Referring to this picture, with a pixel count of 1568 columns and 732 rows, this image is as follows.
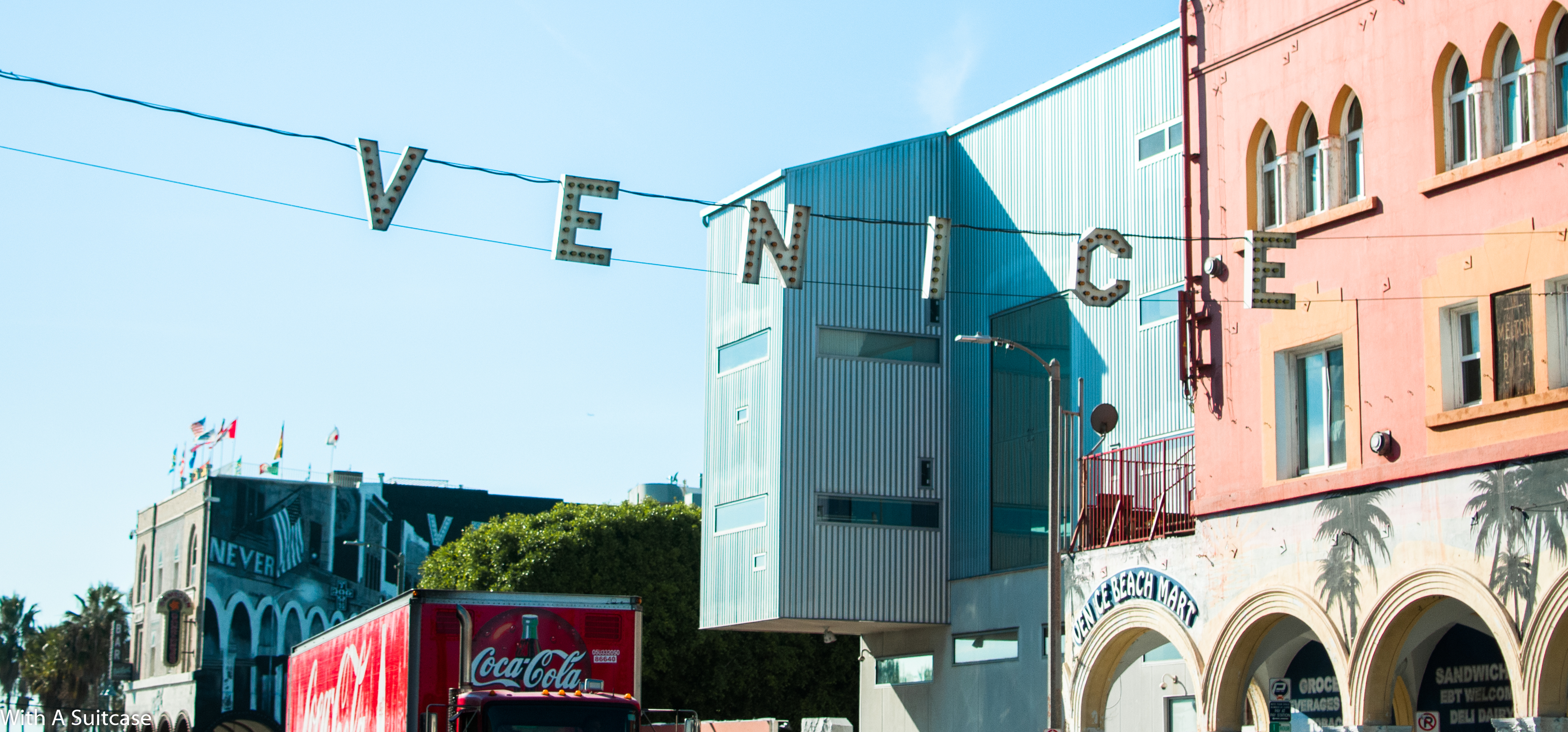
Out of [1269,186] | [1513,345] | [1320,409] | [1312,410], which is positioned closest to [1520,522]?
[1513,345]

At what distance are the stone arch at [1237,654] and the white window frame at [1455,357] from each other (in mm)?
3324

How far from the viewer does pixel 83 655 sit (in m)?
89.2

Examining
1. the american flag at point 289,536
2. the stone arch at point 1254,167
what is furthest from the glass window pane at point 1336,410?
the american flag at point 289,536

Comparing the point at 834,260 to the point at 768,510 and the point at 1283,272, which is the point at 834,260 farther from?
the point at 1283,272

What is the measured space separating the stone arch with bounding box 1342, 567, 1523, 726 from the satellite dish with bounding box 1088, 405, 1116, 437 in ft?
25.0

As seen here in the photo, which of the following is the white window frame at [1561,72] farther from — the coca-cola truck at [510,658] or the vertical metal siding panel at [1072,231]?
the vertical metal siding panel at [1072,231]

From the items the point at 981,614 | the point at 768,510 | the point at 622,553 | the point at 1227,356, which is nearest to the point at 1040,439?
the point at 981,614

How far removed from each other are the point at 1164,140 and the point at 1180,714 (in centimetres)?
1047

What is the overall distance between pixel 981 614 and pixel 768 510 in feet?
16.3

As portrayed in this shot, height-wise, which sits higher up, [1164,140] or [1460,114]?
[1164,140]

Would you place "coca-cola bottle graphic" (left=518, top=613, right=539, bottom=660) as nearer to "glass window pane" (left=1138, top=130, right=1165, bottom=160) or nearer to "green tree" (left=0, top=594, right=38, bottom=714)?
"glass window pane" (left=1138, top=130, right=1165, bottom=160)

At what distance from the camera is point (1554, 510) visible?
17.3 m

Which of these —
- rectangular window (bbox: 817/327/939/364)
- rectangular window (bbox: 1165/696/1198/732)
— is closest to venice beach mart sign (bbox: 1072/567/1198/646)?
rectangular window (bbox: 1165/696/1198/732)

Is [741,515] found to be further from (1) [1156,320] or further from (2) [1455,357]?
(2) [1455,357]
